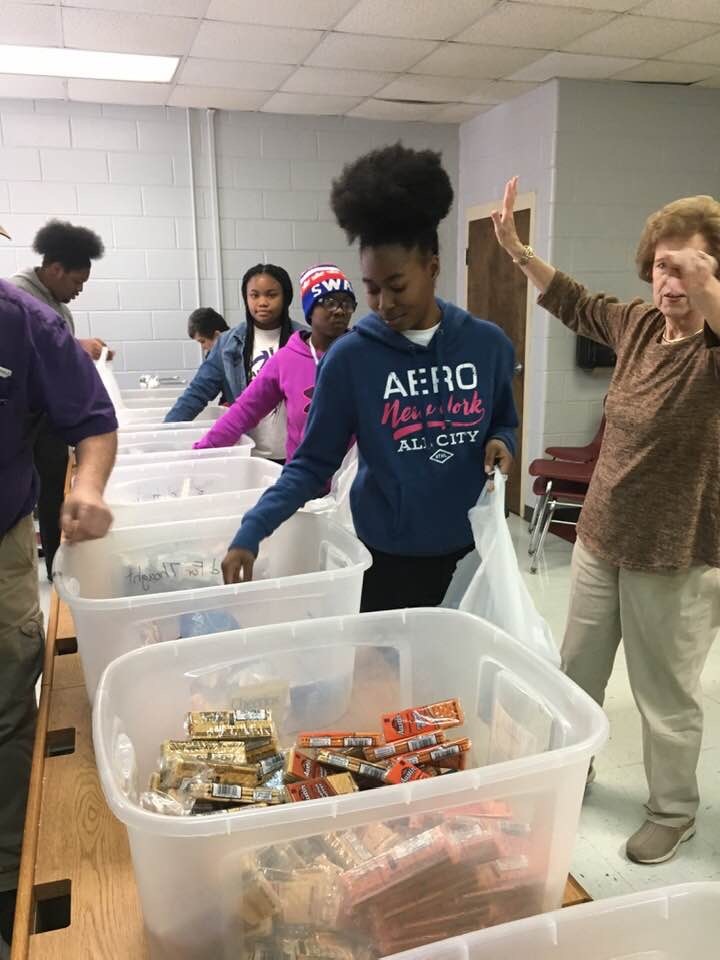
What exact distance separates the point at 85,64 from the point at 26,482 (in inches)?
137

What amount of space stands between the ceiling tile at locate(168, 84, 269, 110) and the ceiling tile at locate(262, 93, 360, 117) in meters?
0.09

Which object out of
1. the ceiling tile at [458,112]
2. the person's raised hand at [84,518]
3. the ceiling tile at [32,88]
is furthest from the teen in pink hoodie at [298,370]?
the ceiling tile at [458,112]

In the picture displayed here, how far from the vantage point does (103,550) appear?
1.37 m

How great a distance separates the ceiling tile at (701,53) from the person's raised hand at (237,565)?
3.66 meters

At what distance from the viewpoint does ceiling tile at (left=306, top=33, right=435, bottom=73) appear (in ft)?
11.8

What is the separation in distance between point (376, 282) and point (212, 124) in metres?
4.16

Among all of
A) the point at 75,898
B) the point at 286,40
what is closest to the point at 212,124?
the point at 286,40

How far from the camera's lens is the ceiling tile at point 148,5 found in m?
3.07

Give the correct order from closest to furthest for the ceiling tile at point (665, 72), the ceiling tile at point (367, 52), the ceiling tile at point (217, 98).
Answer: the ceiling tile at point (367, 52)
the ceiling tile at point (665, 72)
the ceiling tile at point (217, 98)

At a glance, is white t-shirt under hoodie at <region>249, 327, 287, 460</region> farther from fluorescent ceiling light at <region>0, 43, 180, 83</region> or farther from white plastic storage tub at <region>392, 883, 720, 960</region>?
fluorescent ceiling light at <region>0, 43, 180, 83</region>

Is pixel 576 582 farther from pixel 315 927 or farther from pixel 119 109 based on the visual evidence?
pixel 119 109

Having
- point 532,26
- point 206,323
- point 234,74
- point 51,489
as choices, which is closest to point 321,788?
point 51,489

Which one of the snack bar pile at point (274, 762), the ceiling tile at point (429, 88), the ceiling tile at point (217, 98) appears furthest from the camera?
the ceiling tile at point (217, 98)

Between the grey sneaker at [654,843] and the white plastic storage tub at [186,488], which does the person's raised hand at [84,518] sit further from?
the grey sneaker at [654,843]
